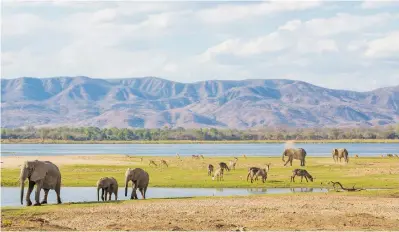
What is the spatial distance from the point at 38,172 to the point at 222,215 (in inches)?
411

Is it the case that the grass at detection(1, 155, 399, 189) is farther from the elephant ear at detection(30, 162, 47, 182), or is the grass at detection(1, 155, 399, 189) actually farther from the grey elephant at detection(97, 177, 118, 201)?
the elephant ear at detection(30, 162, 47, 182)

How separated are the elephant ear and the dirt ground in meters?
2.56

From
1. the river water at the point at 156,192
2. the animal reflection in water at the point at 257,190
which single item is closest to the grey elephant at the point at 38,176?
the river water at the point at 156,192

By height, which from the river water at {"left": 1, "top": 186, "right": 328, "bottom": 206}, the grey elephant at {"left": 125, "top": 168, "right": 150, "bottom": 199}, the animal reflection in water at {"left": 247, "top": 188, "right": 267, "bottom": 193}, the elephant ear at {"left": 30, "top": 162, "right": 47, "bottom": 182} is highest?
the elephant ear at {"left": 30, "top": 162, "right": 47, "bottom": 182}

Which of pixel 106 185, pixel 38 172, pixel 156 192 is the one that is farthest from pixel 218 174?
pixel 38 172

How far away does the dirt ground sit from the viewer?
28.6 m

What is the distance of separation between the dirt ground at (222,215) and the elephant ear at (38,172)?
8.40 feet

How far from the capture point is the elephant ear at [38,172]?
35562 millimetres

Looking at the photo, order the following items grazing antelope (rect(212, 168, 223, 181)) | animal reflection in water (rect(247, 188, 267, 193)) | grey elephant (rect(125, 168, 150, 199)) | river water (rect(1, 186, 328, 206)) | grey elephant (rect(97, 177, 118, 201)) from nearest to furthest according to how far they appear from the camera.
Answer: grey elephant (rect(97, 177, 118, 201)), grey elephant (rect(125, 168, 150, 199)), river water (rect(1, 186, 328, 206)), animal reflection in water (rect(247, 188, 267, 193)), grazing antelope (rect(212, 168, 223, 181))

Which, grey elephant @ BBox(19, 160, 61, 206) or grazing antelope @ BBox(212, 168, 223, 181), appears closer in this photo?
grey elephant @ BBox(19, 160, 61, 206)

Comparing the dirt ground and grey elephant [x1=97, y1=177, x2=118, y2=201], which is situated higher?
grey elephant [x1=97, y1=177, x2=118, y2=201]

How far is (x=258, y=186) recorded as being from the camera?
1954 inches

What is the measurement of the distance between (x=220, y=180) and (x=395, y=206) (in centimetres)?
2116

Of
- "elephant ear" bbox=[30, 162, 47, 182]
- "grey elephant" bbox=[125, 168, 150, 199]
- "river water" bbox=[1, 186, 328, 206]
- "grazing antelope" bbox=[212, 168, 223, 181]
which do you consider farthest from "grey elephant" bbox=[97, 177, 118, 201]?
"grazing antelope" bbox=[212, 168, 223, 181]
